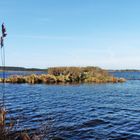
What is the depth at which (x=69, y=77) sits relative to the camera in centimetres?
6719

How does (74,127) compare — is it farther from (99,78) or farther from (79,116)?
(99,78)

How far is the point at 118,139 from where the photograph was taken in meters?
15.1

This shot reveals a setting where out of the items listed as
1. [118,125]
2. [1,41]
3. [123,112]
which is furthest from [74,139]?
[123,112]

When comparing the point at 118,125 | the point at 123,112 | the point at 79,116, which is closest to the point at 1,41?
the point at 118,125

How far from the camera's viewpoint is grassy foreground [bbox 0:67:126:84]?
6550 cm

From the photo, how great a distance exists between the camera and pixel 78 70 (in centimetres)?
6762

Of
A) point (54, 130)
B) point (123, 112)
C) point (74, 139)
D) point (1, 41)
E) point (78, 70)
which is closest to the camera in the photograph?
point (1, 41)

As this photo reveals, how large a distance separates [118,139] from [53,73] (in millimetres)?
55280

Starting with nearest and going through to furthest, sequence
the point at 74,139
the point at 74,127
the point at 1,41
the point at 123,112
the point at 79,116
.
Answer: the point at 1,41, the point at 74,139, the point at 74,127, the point at 79,116, the point at 123,112

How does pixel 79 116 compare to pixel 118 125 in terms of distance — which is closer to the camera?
pixel 118 125

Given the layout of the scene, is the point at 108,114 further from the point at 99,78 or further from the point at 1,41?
the point at 99,78

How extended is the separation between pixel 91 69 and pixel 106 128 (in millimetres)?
51713

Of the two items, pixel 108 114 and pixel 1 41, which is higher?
pixel 1 41

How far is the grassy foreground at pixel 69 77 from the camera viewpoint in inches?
2579
